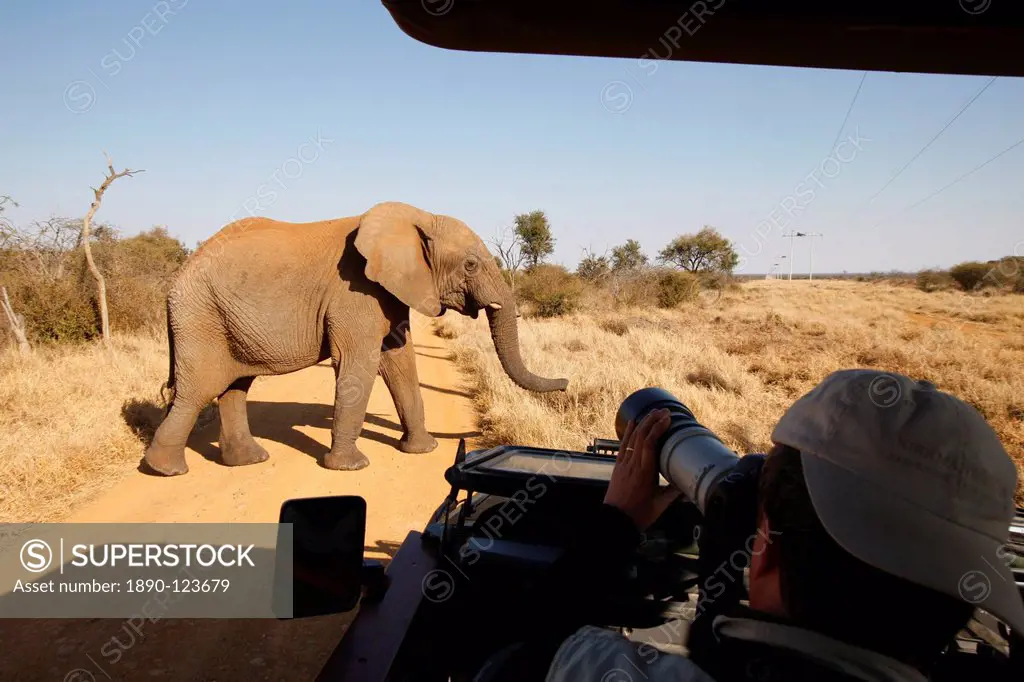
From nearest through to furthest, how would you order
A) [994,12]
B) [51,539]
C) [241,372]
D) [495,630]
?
[994,12], [495,630], [51,539], [241,372]

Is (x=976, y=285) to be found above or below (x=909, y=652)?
above

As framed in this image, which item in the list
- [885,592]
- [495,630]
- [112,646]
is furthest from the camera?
[112,646]

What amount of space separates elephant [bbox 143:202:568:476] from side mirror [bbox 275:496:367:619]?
4.50 m

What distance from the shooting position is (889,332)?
14.5 m

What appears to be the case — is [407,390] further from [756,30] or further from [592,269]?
[592,269]

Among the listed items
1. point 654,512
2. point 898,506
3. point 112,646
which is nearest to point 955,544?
point 898,506

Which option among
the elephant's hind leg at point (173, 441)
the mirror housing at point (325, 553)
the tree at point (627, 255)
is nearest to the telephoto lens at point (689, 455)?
the mirror housing at point (325, 553)

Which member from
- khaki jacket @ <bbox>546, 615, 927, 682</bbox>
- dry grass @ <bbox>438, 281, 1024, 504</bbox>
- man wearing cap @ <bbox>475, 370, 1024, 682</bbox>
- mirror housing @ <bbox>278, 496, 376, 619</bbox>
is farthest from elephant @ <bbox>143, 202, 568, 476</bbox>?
man wearing cap @ <bbox>475, 370, 1024, 682</bbox>

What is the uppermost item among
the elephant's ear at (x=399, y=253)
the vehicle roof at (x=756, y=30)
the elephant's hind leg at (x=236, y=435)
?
the vehicle roof at (x=756, y=30)

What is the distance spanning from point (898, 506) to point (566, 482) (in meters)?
1.27

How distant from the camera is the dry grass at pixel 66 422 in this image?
536 cm

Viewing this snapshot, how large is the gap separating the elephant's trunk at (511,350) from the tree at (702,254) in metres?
29.3

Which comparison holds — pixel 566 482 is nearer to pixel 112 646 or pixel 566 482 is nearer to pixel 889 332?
pixel 112 646

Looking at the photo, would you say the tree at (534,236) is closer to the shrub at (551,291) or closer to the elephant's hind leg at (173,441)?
the shrub at (551,291)
